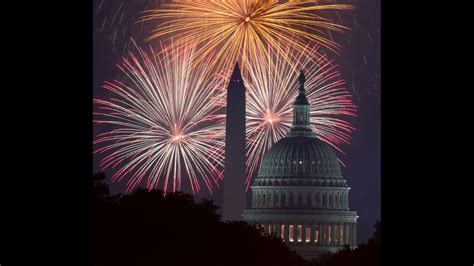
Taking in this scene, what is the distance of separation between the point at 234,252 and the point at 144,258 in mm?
20359

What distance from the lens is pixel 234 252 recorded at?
11119 cm
